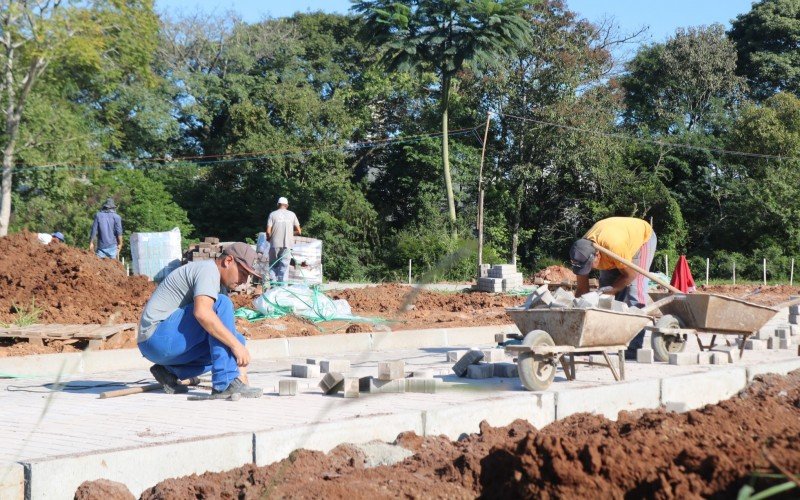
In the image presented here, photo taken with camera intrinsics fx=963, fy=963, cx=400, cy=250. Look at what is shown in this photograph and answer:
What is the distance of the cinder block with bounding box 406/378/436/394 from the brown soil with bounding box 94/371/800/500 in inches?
68.6

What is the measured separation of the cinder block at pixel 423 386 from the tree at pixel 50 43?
2508cm

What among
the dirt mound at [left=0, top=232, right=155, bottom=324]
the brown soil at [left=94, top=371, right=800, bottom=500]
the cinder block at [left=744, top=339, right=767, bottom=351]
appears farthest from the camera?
the dirt mound at [left=0, top=232, right=155, bottom=324]

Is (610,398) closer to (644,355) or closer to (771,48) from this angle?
(644,355)

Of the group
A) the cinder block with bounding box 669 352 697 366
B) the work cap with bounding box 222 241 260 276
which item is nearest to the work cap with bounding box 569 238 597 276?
the cinder block with bounding box 669 352 697 366

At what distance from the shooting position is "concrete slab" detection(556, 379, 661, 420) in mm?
6699

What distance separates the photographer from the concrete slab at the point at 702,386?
293 inches

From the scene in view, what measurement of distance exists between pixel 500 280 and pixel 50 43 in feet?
52.9

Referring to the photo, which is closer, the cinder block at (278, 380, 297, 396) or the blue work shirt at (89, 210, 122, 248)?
the cinder block at (278, 380, 297, 396)

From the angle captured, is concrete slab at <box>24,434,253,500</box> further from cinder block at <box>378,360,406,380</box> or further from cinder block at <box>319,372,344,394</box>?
cinder block at <box>378,360,406,380</box>

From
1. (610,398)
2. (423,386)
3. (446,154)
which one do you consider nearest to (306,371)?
(423,386)

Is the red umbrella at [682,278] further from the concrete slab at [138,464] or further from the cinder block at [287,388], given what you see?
the concrete slab at [138,464]

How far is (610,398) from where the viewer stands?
22.9 feet

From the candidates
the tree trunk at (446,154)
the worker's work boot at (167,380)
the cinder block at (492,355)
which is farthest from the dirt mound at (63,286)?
the tree trunk at (446,154)

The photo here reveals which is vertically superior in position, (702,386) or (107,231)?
(107,231)
